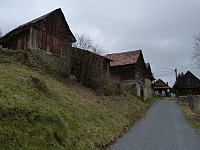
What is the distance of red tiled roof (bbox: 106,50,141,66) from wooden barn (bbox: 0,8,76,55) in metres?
11.4

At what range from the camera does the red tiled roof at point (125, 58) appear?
30744mm


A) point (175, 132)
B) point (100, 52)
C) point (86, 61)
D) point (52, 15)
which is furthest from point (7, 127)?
point (52, 15)

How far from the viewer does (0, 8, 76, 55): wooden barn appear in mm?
17781

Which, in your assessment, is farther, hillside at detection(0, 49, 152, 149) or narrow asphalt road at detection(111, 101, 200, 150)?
narrow asphalt road at detection(111, 101, 200, 150)

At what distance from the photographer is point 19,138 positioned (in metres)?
5.59

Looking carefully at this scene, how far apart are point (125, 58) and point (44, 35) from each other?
632 inches

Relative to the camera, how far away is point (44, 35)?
1856cm

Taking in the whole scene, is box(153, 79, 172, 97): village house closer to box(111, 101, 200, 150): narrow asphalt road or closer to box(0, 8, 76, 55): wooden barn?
box(0, 8, 76, 55): wooden barn

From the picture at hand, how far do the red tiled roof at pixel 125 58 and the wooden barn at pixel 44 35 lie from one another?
37.2ft

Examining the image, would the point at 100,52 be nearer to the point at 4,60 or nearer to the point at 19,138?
the point at 4,60

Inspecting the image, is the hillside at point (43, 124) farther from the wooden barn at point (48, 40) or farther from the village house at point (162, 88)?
the village house at point (162, 88)

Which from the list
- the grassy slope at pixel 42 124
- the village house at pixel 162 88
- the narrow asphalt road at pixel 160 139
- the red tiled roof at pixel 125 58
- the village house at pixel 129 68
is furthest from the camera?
the village house at pixel 162 88

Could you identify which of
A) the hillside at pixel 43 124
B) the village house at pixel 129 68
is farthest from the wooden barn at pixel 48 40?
the village house at pixel 129 68

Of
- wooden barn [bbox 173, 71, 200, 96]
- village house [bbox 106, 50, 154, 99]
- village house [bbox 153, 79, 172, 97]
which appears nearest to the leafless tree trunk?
village house [bbox 106, 50, 154, 99]
